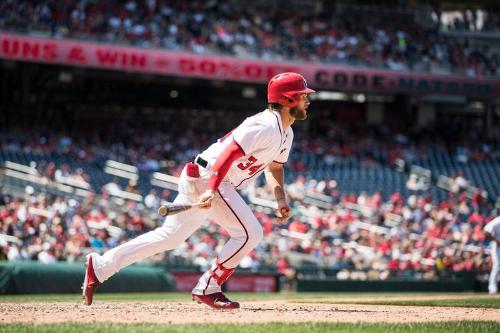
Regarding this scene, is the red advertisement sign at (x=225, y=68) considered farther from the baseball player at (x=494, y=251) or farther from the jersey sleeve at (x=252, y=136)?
the jersey sleeve at (x=252, y=136)

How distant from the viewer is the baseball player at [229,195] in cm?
802

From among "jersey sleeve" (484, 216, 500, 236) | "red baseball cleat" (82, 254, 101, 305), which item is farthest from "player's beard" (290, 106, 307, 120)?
"jersey sleeve" (484, 216, 500, 236)

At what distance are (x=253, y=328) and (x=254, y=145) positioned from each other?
5.86 ft

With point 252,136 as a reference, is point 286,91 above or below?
above

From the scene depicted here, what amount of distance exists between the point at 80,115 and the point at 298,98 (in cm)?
2635

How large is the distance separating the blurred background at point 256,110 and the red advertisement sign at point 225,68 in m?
0.05

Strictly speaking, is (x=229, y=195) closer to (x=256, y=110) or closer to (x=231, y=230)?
(x=231, y=230)

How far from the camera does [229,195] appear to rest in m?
8.12

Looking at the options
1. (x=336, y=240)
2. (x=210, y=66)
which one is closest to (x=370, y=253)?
→ (x=336, y=240)

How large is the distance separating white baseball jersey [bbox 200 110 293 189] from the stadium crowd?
22.1m

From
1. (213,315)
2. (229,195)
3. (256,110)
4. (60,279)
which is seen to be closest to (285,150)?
(229,195)

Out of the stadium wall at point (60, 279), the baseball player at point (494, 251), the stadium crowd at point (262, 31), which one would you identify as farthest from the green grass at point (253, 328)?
the stadium crowd at point (262, 31)

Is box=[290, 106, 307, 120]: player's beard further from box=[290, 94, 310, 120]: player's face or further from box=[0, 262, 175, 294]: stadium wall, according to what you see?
box=[0, 262, 175, 294]: stadium wall

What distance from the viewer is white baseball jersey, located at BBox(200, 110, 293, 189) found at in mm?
7898
